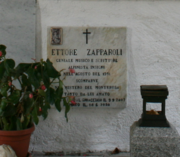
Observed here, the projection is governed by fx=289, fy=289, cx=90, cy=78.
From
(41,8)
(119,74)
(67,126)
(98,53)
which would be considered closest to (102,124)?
(67,126)

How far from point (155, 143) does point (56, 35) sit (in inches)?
60.2

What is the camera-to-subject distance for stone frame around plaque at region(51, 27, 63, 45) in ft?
10.3

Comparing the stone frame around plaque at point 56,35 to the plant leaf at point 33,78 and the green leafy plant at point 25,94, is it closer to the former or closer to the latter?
the green leafy plant at point 25,94

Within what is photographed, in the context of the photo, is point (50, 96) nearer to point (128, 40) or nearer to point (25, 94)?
point (25, 94)

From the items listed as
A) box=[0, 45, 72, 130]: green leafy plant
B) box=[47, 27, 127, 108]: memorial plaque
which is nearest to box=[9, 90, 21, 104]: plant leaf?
box=[0, 45, 72, 130]: green leafy plant

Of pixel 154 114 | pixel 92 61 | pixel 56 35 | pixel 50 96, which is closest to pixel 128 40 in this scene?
pixel 92 61

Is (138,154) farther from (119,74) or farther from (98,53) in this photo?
(98,53)

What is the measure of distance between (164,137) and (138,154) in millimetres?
276

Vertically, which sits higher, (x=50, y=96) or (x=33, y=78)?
(x=33, y=78)

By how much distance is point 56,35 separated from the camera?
10.4 ft

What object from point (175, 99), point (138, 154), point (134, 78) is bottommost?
point (138, 154)

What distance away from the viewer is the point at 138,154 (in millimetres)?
2578

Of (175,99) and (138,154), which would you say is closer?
(138,154)

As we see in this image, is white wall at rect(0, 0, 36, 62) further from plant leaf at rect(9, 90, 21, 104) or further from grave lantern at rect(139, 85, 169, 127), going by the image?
grave lantern at rect(139, 85, 169, 127)
